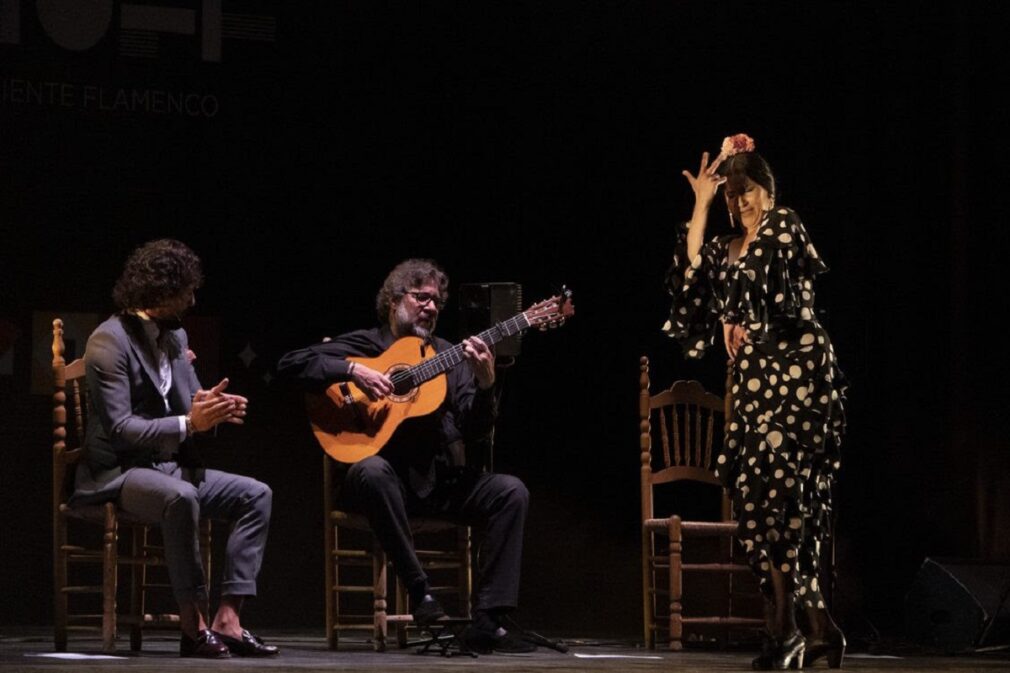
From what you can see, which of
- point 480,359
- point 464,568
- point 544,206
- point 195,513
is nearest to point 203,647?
point 195,513

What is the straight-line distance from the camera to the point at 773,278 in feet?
11.7

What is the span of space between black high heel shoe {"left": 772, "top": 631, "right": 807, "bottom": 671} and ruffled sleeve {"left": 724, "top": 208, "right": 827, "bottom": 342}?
73cm

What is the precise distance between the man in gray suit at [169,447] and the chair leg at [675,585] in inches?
52.2

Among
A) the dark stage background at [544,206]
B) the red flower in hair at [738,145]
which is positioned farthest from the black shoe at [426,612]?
the red flower in hair at [738,145]

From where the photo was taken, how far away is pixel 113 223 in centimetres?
527

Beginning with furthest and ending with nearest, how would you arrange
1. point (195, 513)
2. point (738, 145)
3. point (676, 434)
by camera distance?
point (676, 434)
point (195, 513)
point (738, 145)

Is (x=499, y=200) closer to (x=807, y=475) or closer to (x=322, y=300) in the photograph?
(x=322, y=300)

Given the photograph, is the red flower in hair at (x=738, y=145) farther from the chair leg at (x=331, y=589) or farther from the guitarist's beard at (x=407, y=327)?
the chair leg at (x=331, y=589)

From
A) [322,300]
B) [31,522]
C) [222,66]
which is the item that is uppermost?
[222,66]

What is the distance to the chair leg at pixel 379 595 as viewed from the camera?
4535mm

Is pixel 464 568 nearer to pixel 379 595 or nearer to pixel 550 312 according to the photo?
pixel 379 595

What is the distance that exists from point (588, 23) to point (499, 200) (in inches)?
31.3

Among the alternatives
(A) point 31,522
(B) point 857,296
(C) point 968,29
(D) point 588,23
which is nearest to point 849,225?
(B) point 857,296

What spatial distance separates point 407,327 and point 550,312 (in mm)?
488
